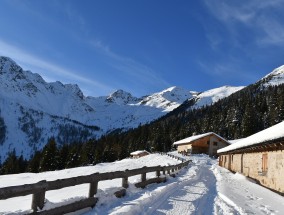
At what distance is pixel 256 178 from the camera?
76.5 ft

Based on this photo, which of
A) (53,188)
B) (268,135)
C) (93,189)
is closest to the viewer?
(53,188)

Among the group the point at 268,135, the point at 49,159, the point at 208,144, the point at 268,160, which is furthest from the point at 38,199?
the point at 208,144

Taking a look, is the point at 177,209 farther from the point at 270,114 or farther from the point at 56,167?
the point at 270,114

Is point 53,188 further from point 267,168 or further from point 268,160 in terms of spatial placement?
point 267,168

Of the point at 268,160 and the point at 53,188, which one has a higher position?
the point at 268,160

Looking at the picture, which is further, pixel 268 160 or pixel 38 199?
pixel 268 160

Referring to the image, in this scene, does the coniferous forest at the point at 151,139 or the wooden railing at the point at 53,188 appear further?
the coniferous forest at the point at 151,139

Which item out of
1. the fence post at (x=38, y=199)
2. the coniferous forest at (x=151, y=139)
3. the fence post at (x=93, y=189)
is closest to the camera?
the fence post at (x=38, y=199)

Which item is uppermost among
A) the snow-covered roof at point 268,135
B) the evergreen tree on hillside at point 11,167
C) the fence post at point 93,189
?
the snow-covered roof at point 268,135

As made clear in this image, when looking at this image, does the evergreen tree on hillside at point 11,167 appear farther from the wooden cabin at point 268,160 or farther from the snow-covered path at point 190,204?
the snow-covered path at point 190,204

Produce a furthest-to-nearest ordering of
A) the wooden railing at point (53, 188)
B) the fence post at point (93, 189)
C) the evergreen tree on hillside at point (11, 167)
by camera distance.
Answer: the evergreen tree on hillside at point (11, 167), the fence post at point (93, 189), the wooden railing at point (53, 188)

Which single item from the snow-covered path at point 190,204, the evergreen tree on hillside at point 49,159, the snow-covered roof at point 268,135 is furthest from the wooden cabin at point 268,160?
the evergreen tree on hillside at point 49,159

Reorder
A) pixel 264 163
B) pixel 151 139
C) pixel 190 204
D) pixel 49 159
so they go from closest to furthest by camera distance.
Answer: pixel 190 204 < pixel 264 163 < pixel 49 159 < pixel 151 139

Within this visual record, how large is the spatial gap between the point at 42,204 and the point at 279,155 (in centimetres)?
1301
